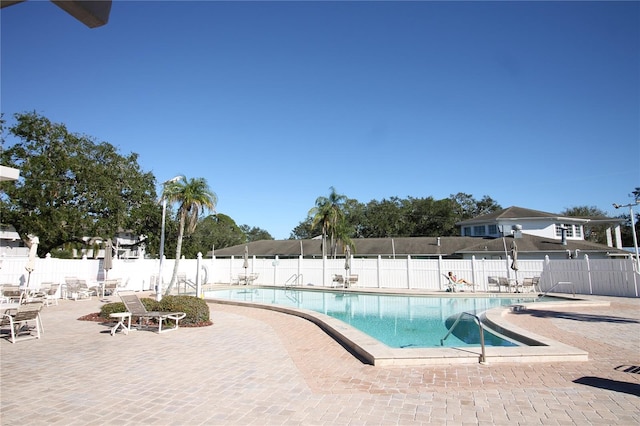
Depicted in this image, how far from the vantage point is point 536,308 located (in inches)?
584

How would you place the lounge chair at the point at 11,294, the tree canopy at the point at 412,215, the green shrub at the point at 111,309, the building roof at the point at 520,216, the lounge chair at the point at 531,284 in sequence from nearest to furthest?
the green shrub at the point at 111,309, the lounge chair at the point at 11,294, the lounge chair at the point at 531,284, the building roof at the point at 520,216, the tree canopy at the point at 412,215

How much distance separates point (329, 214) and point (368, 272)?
8923 mm

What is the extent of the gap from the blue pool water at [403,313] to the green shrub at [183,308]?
5.04 metres

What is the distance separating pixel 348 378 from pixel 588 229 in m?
73.1

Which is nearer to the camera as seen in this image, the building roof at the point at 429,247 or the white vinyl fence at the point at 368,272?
the white vinyl fence at the point at 368,272

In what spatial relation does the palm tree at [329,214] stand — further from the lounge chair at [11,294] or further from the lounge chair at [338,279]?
the lounge chair at [11,294]

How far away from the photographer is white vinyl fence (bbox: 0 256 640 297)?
18.8 metres

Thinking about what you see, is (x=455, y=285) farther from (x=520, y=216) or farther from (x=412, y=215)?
(x=412, y=215)

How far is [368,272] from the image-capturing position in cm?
2561

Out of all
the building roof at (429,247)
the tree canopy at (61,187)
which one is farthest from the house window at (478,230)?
the tree canopy at (61,187)

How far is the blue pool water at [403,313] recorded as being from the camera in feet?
34.5

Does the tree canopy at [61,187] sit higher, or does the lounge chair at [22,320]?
the tree canopy at [61,187]

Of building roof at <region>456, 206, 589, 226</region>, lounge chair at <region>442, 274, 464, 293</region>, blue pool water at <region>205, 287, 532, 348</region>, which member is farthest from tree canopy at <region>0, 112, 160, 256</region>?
building roof at <region>456, 206, 589, 226</region>

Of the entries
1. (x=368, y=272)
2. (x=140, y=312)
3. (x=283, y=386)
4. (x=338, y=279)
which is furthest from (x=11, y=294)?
(x=368, y=272)
